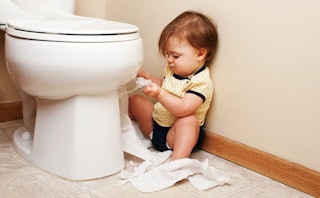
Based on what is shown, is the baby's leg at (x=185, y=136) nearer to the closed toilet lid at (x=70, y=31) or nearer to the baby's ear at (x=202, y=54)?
the baby's ear at (x=202, y=54)

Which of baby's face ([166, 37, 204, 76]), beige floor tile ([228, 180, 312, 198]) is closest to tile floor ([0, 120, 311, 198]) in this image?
beige floor tile ([228, 180, 312, 198])

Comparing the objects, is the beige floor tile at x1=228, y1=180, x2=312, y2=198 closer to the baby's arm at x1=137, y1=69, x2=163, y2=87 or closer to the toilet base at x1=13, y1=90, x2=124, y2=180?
the toilet base at x1=13, y1=90, x2=124, y2=180

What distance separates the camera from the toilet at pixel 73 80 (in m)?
1.00

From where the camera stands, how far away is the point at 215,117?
134cm

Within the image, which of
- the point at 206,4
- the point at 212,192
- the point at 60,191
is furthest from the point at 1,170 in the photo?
the point at 206,4

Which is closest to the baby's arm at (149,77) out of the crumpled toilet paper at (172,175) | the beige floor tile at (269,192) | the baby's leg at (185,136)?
the baby's leg at (185,136)

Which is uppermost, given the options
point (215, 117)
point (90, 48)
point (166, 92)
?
point (90, 48)

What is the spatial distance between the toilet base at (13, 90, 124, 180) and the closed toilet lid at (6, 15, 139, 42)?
0.59 feet

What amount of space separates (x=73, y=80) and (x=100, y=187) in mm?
304

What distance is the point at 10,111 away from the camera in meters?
1.60

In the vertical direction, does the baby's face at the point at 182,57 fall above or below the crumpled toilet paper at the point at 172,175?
above

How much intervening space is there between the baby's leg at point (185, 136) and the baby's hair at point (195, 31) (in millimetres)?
222

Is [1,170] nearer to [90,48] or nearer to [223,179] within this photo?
[90,48]

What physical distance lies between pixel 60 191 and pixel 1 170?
223 millimetres
